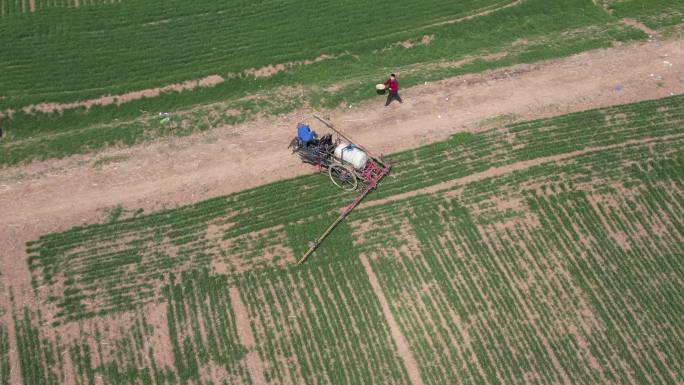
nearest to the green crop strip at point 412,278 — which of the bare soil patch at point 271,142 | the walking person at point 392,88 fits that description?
the bare soil patch at point 271,142

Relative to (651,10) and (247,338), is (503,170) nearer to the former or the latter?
(247,338)

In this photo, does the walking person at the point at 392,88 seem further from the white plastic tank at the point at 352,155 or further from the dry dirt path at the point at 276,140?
the white plastic tank at the point at 352,155

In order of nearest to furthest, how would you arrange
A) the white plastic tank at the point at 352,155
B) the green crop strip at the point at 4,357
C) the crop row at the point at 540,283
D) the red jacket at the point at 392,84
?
the green crop strip at the point at 4,357 → the crop row at the point at 540,283 → the white plastic tank at the point at 352,155 → the red jacket at the point at 392,84

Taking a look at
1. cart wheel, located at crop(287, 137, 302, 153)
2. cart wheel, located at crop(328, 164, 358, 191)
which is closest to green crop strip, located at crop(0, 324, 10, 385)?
cart wheel, located at crop(287, 137, 302, 153)

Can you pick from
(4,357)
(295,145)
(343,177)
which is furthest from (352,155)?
(4,357)

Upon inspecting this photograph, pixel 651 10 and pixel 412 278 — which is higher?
pixel 651 10
